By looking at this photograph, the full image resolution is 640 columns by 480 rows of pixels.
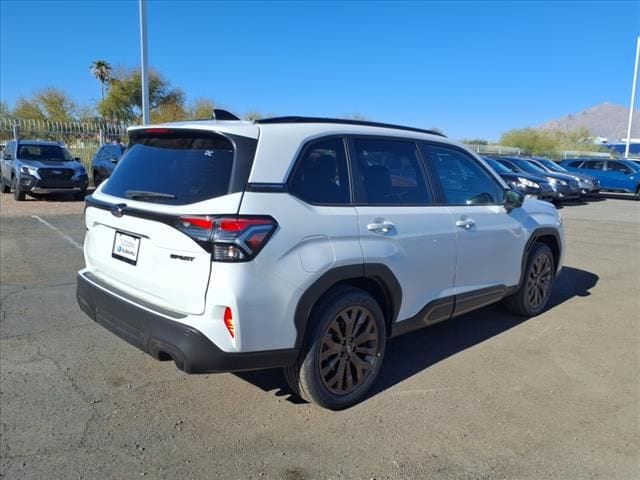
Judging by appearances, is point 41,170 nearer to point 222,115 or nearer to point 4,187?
point 4,187

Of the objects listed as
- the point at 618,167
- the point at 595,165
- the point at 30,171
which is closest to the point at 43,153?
the point at 30,171

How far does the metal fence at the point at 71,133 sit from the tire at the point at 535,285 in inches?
726

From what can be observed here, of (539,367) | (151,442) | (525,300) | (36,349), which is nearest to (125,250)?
(151,442)

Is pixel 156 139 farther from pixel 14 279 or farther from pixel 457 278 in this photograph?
pixel 14 279

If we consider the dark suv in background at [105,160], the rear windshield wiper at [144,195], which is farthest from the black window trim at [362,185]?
the dark suv in background at [105,160]

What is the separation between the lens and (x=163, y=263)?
291 centimetres

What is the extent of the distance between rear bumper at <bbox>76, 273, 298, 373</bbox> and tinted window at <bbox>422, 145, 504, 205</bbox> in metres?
2.01

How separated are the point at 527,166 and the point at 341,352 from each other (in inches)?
759

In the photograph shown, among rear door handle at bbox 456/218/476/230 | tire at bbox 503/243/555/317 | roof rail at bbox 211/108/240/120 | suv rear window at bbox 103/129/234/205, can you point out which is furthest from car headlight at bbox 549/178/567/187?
suv rear window at bbox 103/129/234/205

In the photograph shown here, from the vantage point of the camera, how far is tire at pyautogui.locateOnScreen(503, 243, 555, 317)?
5.18m

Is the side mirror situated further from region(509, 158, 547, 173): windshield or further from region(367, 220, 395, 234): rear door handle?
region(509, 158, 547, 173): windshield

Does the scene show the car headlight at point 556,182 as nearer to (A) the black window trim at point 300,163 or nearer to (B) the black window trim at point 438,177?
(B) the black window trim at point 438,177

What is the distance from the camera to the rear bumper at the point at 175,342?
278 cm

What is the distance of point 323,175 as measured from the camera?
3232mm
